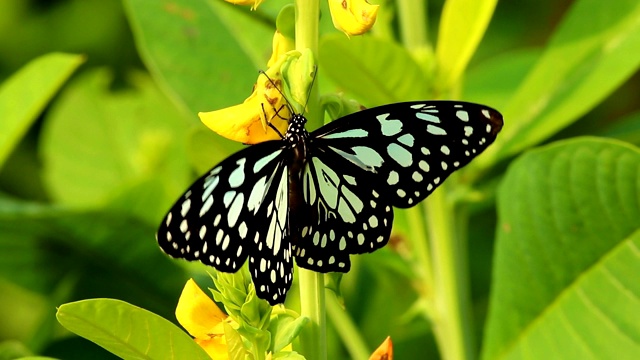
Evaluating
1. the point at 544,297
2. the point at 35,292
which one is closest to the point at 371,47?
the point at 544,297

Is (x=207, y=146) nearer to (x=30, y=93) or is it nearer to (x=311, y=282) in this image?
(x=30, y=93)

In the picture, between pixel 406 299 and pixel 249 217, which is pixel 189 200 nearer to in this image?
pixel 249 217

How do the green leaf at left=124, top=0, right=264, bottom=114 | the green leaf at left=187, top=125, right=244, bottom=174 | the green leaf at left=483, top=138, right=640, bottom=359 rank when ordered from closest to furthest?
the green leaf at left=483, top=138, right=640, bottom=359, the green leaf at left=187, top=125, right=244, bottom=174, the green leaf at left=124, top=0, right=264, bottom=114

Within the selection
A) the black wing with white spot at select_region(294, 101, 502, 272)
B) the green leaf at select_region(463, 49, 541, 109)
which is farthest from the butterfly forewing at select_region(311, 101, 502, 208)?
the green leaf at select_region(463, 49, 541, 109)

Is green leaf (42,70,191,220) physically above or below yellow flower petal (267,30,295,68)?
above

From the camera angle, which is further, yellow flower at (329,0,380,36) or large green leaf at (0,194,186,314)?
large green leaf at (0,194,186,314)

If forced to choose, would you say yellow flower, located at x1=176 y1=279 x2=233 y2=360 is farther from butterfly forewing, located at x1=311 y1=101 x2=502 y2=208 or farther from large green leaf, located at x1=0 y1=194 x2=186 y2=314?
large green leaf, located at x1=0 y1=194 x2=186 y2=314

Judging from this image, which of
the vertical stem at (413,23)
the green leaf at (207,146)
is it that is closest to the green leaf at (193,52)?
the green leaf at (207,146)
